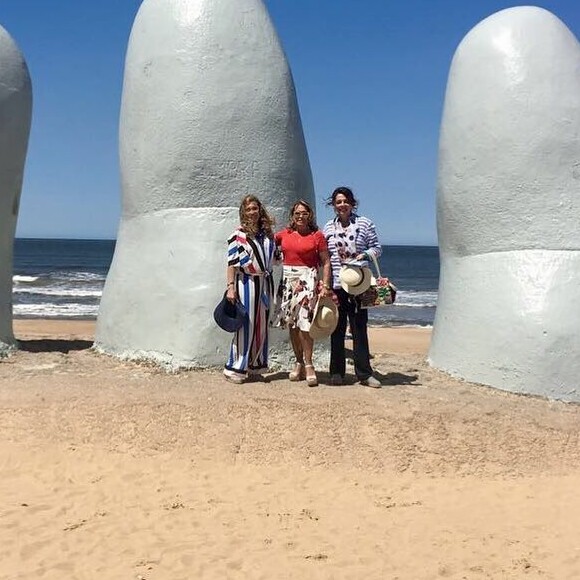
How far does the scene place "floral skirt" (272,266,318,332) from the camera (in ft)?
18.6

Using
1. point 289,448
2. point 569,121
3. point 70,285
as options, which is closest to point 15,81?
point 289,448

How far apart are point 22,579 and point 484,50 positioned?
562 cm

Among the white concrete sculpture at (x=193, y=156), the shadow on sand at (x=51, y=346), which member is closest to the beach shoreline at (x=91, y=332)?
the shadow on sand at (x=51, y=346)

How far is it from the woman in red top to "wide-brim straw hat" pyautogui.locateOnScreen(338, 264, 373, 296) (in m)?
0.12

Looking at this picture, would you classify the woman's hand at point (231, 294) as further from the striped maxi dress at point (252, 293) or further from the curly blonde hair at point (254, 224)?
the curly blonde hair at point (254, 224)

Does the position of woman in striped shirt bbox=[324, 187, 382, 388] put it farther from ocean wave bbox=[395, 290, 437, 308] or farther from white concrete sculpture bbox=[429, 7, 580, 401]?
ocean wave bbox=[395, 290, 437, 308]

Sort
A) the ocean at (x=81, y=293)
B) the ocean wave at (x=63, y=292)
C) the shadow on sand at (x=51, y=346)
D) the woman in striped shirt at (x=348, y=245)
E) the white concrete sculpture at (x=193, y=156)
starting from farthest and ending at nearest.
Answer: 1. the ocean wave at (x=63, y=292)
2. the ocean at (x=81, y=293)
3. the shadow on sand at (x=51, y=346)
4. the white concrete sculpture at (x=193, y=156)
5. the woman in striped shirt at (x=348, y=245)

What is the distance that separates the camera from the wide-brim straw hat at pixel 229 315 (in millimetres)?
5594

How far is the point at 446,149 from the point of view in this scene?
22.9ft

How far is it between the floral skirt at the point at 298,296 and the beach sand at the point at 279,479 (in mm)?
523

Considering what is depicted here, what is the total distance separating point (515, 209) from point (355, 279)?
5.97 feet

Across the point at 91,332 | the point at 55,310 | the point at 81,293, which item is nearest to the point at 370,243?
the point at 91,332

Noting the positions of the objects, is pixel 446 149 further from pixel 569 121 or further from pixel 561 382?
pixel 561 382

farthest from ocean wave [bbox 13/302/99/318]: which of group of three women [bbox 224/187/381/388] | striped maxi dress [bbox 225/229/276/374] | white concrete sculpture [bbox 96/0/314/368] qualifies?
group of three women [bbox 224/187/381/388]
